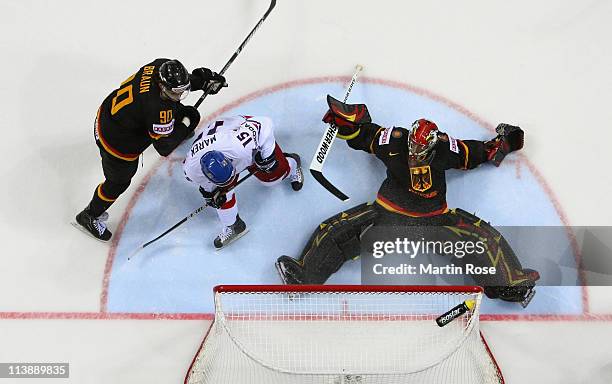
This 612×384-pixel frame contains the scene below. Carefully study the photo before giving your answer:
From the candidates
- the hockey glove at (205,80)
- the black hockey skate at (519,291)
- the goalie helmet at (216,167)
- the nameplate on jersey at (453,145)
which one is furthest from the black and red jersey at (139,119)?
the black hockey skate at (519,291)

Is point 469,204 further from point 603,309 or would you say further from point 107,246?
point 107,246

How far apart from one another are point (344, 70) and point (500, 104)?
4.29 feet

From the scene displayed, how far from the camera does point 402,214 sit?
5750mm

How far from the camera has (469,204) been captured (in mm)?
6055

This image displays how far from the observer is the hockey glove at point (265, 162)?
551 cm

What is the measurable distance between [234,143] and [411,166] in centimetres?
132

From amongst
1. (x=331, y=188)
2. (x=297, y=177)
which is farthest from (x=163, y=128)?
(x=331, y=188)

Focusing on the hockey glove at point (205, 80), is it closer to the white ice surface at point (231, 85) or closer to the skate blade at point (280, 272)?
the white ice surface at point (231, 85)

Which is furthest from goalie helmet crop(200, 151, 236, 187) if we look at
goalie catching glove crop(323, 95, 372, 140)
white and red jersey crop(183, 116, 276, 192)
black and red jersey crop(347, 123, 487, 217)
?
black and red jersey crop(347, 123, 487, 217)

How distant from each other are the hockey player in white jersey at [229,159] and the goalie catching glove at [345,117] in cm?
46

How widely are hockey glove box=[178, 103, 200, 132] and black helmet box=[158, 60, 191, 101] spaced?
396 mm

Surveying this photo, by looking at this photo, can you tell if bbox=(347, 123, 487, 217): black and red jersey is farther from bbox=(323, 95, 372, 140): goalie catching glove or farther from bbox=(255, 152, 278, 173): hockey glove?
bbox=(255, 152, 278, 173): hockey glove

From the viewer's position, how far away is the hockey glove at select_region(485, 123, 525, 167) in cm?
592

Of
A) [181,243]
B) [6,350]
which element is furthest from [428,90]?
[6,350]
